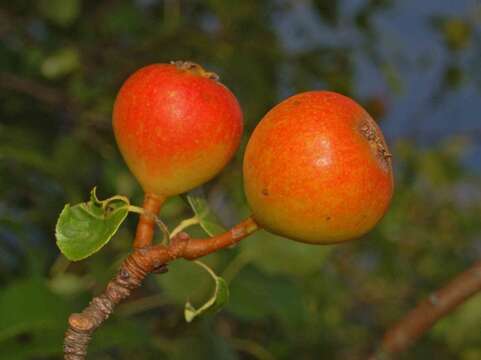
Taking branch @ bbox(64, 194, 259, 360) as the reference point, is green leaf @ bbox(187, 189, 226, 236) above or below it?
below

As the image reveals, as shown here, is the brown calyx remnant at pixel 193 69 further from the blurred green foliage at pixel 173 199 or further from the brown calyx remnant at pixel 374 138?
the blurred green foliage at pixel 173 199

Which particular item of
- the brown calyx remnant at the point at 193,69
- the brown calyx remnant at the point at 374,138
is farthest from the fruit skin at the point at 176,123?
the brown calyx remnant at the point at 374,138

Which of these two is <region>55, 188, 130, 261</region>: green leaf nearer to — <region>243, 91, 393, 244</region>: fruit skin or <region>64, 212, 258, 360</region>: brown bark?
<region>64, 212, 258, 360</region>: brown bark

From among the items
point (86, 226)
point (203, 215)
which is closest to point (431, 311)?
point (203, 215)

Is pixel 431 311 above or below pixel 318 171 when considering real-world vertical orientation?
below

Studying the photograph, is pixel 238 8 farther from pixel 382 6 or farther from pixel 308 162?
pixel 308 162

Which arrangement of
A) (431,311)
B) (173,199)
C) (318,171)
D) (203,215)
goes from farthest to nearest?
(173,199)
(431,311)
(203,215)
(318,171)

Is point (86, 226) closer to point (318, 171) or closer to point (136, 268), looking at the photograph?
point (136, 268)

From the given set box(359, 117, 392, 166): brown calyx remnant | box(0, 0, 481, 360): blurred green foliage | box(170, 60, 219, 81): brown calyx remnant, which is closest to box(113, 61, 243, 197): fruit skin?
box(170, 60, 219, 81): brown calyx remnant
